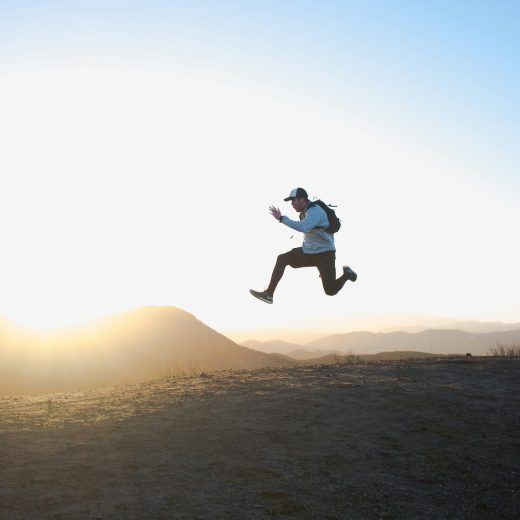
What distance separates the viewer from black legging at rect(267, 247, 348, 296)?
27.3 feet

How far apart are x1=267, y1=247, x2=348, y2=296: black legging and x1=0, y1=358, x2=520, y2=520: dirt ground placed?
1.45 metres

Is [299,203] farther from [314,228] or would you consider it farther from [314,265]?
[314,265]

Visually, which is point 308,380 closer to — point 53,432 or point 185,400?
point 185,400

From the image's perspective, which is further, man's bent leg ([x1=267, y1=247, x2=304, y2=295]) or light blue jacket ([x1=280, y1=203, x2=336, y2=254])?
man's bent leg ([x1=267, y1=247, x2=304, y2=295])

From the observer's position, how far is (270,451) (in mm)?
5430

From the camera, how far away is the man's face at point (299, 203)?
812 centimetres

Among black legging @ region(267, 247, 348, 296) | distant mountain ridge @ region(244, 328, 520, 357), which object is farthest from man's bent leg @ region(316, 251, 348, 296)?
distant mountain ridge @ region(244, 328, 520, 357)

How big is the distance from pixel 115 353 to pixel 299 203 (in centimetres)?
2306

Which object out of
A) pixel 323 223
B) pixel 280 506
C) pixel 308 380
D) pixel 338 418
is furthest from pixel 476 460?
pixel 323 223

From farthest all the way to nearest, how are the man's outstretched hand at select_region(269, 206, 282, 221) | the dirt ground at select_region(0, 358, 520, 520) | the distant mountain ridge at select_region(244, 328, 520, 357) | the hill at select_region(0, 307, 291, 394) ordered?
the distant mountain ridge at select_region(244, 328, 520, 357) < the hill at select_region(0, 307, 291, 394) < the man's outstretched hand at select_region(269, 206, 282, 221) < the dirt ground at select_region(0, 358, 520, 520)

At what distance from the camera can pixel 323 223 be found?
798 centimetres

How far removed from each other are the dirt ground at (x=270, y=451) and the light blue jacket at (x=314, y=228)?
2.00m

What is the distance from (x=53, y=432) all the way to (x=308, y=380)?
3.78 metres

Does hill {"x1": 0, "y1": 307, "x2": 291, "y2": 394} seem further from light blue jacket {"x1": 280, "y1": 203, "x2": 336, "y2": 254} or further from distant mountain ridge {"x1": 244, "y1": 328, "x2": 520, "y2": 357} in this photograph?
distant mountain ridge {"x1": 244, "y1": 328, "x2": 520, "y2": 357}
